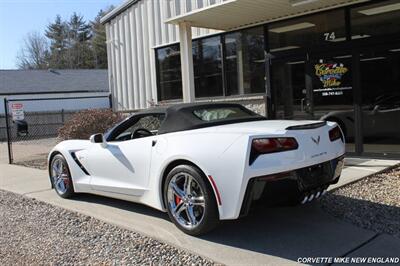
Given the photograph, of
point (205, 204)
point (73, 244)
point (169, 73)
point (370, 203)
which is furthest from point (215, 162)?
point (169, 73)

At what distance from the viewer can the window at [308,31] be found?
9.76m

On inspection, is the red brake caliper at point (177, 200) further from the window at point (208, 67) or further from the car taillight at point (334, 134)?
the window at point (208, 67)

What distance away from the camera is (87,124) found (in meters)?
12.3

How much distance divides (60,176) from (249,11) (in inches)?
207

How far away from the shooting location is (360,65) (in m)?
9.28

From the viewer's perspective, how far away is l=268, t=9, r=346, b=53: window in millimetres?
9758

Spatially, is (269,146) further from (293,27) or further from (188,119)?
(293,27)

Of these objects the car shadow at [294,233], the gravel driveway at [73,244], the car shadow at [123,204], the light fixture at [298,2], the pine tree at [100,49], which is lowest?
the gravel driveway at [73,244]

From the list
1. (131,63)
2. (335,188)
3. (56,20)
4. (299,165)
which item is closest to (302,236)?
(299,165)

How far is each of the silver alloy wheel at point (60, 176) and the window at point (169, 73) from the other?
6599mm

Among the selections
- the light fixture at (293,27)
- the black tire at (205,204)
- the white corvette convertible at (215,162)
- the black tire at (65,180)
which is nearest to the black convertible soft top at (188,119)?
the white corvette convertible at (215,162)

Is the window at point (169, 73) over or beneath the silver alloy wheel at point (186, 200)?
over

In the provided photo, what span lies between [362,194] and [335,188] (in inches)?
14.3

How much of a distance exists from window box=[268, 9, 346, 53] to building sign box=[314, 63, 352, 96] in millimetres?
518
